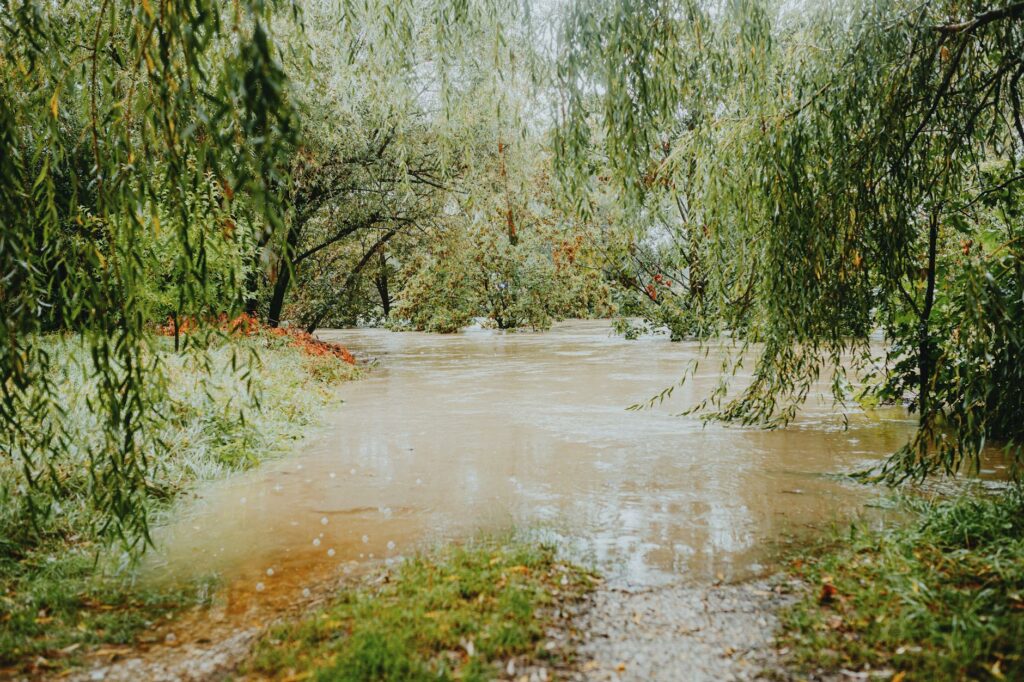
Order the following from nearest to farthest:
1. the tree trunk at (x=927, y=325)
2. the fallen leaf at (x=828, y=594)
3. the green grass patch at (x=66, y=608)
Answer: the green grass patch at (x=66, y=608)
the fallen leaf at (x=828, y=594)
the tree trunk at (x=927, y=325)

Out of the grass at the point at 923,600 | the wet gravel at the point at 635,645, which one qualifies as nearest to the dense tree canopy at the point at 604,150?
the grass at the point at 923,600

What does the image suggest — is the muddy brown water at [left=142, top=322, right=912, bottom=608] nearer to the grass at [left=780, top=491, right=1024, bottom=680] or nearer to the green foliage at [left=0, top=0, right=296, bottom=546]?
the grass at [left=780, top=491, right=1024, bottom=680]

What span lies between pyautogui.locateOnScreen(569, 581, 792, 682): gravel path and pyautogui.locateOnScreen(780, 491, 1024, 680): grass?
15cm

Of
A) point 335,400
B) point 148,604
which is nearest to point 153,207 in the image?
point 148,604

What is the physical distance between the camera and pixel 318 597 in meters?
3.49

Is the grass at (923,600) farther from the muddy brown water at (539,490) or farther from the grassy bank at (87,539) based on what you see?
the grassy bank at (87,539)

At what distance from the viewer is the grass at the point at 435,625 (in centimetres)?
271

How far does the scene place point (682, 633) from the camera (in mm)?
3057

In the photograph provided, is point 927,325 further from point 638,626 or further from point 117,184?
point 117,184

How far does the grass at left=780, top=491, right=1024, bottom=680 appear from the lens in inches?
105

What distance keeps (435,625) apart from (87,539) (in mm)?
2494

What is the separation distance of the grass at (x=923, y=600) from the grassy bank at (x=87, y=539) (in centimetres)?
262

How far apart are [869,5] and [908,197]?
1.34 metres

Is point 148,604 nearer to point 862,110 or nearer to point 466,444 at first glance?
point 466,444
